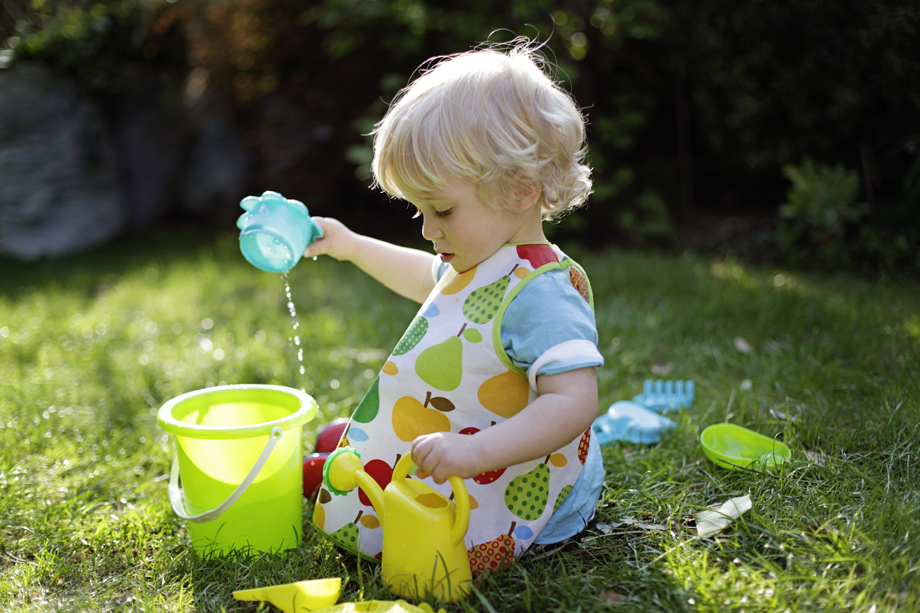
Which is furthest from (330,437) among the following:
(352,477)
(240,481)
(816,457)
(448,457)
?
(816,457)

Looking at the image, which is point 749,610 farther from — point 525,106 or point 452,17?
point 452,17

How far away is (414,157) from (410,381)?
18.5 inches

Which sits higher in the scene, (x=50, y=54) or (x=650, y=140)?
(x=50, y=54)

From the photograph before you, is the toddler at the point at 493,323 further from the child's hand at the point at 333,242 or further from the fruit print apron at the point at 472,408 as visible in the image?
the child's hand at the point at 333,242

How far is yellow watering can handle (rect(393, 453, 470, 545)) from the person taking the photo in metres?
1.22

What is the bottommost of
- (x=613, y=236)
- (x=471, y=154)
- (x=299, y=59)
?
(x=613, y=236)

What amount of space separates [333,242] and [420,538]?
88 cm

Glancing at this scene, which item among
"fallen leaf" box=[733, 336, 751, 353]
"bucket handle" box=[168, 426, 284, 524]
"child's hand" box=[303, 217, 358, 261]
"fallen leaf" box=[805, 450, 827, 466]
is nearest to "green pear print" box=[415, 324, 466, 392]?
"bucket handle" box=[168, 426, 284, 524]

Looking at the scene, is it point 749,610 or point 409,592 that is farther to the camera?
point 409,592

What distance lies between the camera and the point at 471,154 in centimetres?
133

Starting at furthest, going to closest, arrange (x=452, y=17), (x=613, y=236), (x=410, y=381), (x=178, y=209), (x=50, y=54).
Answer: (x=178, y=209) < (x=50, y=54) < (x=613, y=236) < (x=452, y=17) < (x=410, y=381)

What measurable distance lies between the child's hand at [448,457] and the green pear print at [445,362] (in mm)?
217

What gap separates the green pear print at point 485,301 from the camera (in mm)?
1412

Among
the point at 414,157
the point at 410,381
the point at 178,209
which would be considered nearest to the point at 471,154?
the point at 414,157
